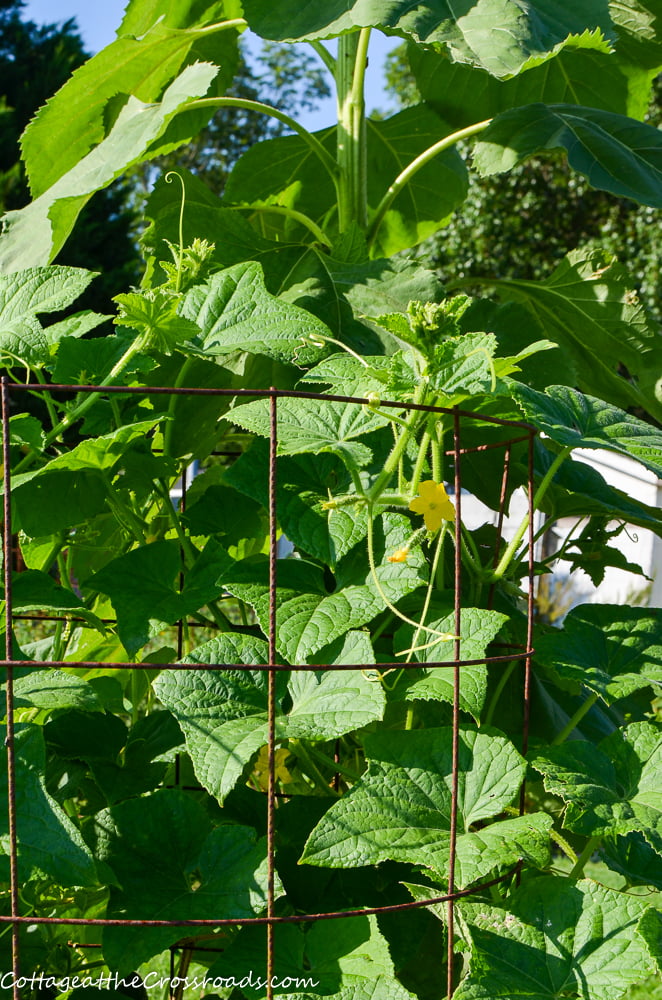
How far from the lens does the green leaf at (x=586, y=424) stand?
890 mm

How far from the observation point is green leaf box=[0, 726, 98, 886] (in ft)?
2.62

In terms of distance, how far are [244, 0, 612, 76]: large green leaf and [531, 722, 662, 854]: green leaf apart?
0.69 meters

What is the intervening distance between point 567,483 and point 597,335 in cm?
38

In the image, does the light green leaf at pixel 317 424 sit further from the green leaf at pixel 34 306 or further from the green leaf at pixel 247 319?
the green leaf at pixel 34 306

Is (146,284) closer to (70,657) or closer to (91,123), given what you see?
(91,123)

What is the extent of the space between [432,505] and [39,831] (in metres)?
0.44

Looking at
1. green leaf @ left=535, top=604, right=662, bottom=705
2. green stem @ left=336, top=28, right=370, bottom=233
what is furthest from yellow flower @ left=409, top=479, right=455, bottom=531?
green stem @ left=336, top=28, right=370, bottom=233

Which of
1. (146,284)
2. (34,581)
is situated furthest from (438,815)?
(146,284)

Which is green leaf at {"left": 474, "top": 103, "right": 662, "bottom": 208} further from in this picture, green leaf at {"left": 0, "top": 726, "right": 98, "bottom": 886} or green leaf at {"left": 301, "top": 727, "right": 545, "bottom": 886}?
green leaf at {"left": 0, "top": 726, "right": 98, "bottom": 886}

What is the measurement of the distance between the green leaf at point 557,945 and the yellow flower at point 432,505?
36 centimetres

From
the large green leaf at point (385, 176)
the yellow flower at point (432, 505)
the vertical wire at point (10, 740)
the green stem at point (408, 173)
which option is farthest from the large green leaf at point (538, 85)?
the vertical wire at point (10, 740)

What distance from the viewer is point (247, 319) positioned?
3.37ft

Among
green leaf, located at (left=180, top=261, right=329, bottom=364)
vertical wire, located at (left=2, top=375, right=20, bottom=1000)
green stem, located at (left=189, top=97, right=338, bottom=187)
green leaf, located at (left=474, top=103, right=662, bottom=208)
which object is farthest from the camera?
green stem, located at (left=189, top=97, right=338, bottom=187)

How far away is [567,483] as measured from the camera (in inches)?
44.5
